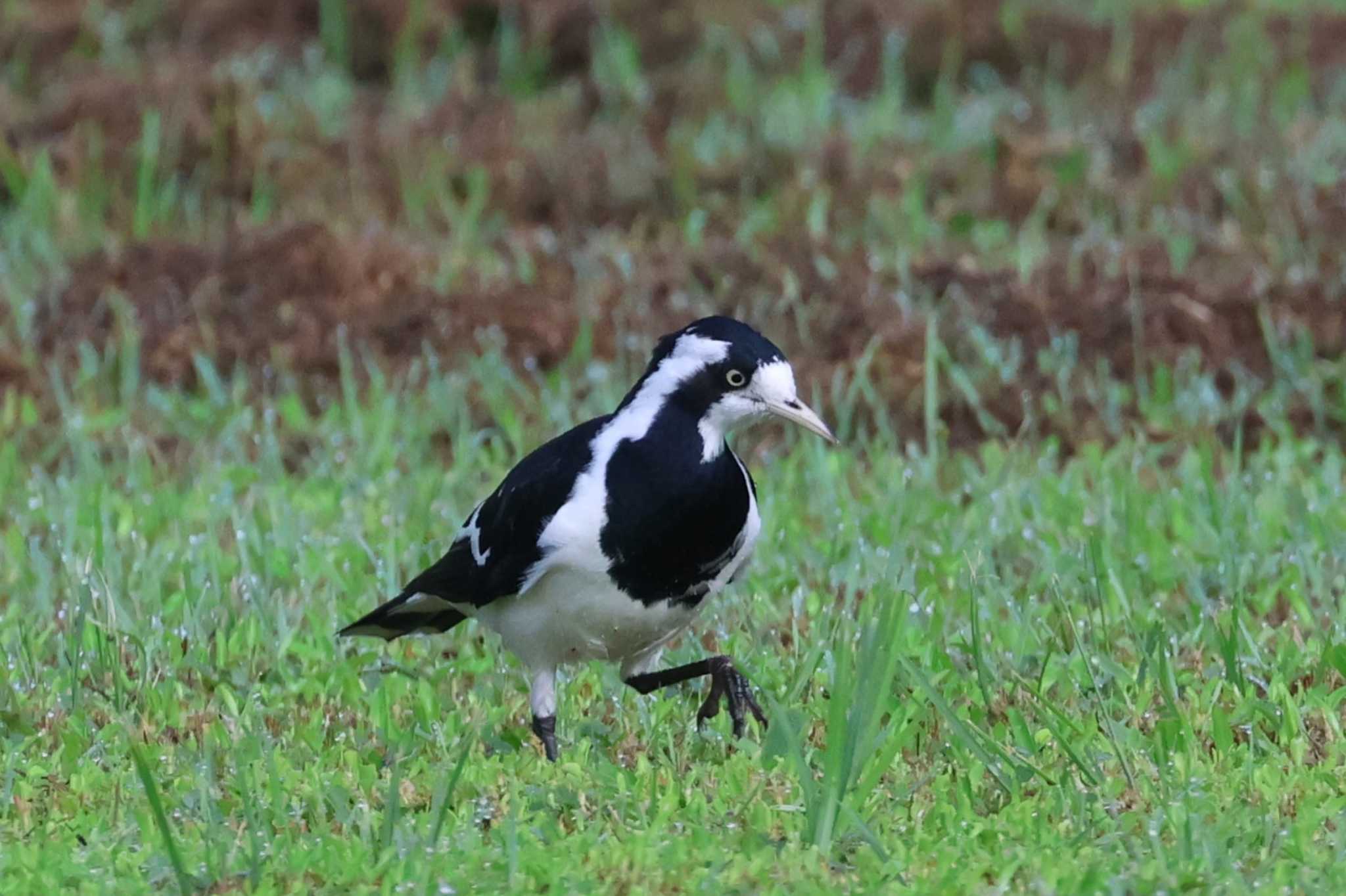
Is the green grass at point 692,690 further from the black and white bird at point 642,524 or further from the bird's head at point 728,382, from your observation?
the bird's head at point 728,382

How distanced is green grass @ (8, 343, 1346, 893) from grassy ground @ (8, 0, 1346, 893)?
16 millimetres

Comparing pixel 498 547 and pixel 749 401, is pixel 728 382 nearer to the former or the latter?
pixel 749 401

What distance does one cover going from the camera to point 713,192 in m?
10.0

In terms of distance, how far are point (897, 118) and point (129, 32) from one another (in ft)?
13.8

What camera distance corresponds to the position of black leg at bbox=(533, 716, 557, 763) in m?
4.79

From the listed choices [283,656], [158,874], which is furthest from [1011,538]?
[158,874]

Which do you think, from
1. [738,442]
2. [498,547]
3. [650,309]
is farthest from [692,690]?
[650,309]

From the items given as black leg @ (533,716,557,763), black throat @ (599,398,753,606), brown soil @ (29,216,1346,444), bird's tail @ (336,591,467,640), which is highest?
black throat @ (599,398,753,606)

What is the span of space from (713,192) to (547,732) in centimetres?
543

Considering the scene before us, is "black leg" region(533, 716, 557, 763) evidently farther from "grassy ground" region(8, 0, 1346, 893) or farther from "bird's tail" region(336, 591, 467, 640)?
"bird's tail" region(336, 591, 467, 640)

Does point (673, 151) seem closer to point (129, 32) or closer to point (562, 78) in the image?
point (562, 78)

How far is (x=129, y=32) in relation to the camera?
1218 centimetres

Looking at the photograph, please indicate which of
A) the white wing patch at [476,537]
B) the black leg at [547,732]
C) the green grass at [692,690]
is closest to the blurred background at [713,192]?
the green grass at [692,690]

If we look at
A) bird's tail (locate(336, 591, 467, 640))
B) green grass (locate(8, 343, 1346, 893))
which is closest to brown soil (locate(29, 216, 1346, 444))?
green grass (locate(8, 343, 1346, 893))
